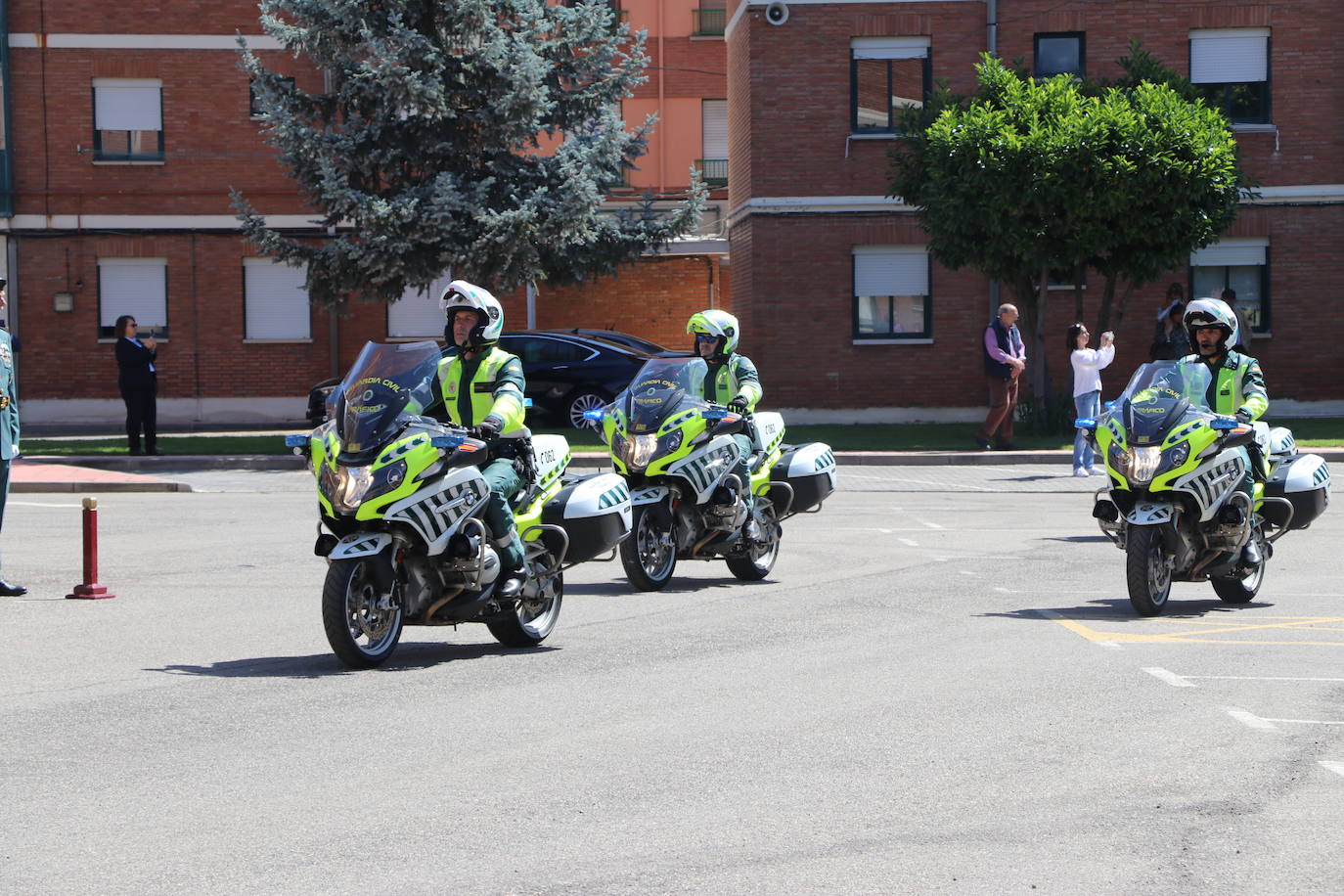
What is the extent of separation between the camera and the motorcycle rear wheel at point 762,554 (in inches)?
500

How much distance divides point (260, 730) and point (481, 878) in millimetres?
2415

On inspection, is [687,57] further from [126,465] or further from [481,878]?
[481,878]

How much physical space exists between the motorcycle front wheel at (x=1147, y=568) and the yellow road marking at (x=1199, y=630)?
104 millimetres

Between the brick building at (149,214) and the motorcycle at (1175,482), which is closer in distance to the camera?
the motorcycle at (1175,482)

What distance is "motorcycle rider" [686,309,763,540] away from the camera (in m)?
12.6

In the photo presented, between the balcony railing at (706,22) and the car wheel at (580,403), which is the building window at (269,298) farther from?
the balcony railing at (706,22)

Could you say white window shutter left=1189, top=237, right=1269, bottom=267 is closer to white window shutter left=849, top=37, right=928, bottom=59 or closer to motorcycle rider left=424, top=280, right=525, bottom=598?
white window shutter left=849, top=37, right=928, bottom=59

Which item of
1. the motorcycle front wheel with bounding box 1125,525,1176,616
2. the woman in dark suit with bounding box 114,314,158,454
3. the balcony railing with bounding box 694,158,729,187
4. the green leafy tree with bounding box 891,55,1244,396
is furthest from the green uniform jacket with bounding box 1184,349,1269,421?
the balcony railing with bounding box 694,158,729,187

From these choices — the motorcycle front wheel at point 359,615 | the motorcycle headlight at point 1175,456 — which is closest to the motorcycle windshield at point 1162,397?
the motorcycle headlight at point 1175,456

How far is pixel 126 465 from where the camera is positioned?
945 inches

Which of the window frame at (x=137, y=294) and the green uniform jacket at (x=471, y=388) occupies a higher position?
the window frame at (x=137, y=294)

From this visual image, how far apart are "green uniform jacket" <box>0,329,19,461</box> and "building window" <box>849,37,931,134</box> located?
67.8 ft

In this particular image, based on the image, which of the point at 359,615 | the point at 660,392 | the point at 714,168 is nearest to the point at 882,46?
the point at 714,168

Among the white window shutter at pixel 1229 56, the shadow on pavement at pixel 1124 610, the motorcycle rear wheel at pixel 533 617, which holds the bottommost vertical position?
the shadow on pavement at pixel 1124 610
